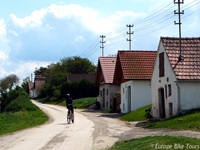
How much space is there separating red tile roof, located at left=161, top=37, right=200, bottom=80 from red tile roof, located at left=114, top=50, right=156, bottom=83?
31.4 feet

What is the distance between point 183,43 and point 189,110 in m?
5.58

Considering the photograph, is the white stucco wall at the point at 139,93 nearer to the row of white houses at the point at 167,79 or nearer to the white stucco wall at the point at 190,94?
the row of white houses at the point at 167,79

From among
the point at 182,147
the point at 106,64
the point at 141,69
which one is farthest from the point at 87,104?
the point at 182,147

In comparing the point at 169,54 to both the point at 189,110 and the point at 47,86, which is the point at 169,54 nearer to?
the point at 189,110

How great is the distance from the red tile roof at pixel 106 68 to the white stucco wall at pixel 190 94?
23.5 m

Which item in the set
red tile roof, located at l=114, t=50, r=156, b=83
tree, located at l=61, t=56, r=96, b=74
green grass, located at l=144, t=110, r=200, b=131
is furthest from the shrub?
tree, located at l=61, t=56, r=96, b=74

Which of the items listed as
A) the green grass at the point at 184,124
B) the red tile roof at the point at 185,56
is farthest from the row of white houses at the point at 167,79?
the green grass at the point at 184,124

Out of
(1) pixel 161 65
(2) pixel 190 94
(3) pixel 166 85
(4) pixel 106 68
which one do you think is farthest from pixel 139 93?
(4) pixel 106 68

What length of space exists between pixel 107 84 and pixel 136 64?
426 inches

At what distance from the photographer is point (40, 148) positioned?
14688mm

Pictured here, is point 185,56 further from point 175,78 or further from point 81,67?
point 81,67

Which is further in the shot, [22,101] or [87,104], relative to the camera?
[87,104]

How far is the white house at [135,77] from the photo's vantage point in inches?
1516

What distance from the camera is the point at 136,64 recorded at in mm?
39969
